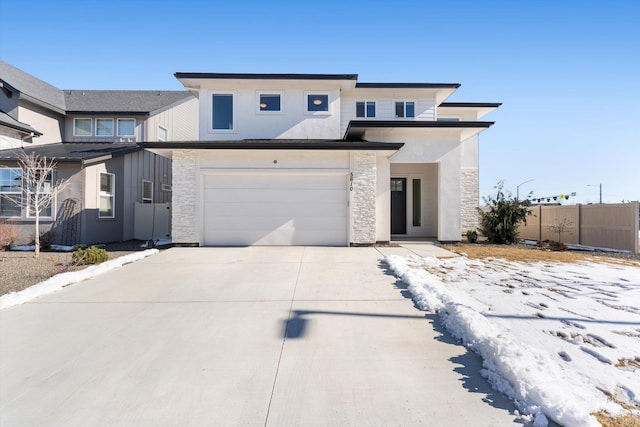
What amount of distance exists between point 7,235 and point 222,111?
8.39 metres

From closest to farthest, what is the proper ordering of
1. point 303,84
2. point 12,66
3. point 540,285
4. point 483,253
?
point 540,285 < point 483,253 < point 303,84 < point 12,66

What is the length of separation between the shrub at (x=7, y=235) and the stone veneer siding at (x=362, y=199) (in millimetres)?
11536

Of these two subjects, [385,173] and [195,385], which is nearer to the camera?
[195,385]

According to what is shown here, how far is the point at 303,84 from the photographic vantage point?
40.4ft

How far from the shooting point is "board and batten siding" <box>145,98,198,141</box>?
16.0 metres

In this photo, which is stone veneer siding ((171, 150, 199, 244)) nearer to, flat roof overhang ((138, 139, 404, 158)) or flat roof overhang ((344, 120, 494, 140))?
flat roof overhang ((138, 139, 404, 158))

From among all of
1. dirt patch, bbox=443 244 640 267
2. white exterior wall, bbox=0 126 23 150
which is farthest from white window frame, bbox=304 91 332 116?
white exterior wall, bbox=0 126 23 150

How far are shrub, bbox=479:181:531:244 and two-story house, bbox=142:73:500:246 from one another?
1.46 metres

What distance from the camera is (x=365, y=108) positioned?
1377 cm

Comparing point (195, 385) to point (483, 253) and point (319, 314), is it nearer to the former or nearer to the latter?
point (319, 314)

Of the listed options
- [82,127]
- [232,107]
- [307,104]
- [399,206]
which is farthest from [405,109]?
[82,127]

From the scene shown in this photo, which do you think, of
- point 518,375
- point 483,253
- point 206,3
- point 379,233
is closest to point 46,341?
point 518,375

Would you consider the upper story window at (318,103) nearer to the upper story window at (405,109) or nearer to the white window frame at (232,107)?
the white window frame at (232,107)

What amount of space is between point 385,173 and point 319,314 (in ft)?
25.4
